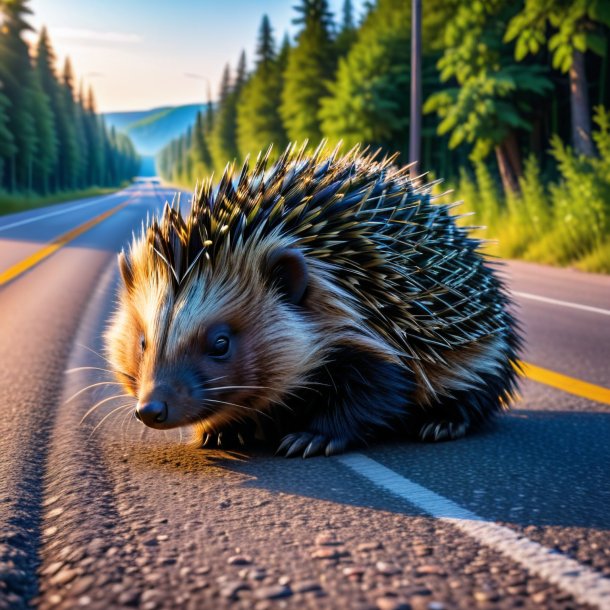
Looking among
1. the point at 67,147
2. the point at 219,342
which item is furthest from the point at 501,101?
the point at 67,147

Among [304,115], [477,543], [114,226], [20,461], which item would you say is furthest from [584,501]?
[304,115]

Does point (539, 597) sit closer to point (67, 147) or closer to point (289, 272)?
point (289, 272)

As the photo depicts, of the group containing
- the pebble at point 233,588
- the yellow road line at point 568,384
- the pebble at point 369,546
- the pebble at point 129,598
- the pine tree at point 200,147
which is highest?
the pine tree at point 200,147

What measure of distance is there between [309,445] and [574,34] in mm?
20433

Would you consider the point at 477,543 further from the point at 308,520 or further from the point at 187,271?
the point at 187,271

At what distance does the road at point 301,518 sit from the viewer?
2.31 meters

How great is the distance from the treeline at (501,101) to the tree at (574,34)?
4 centimetres

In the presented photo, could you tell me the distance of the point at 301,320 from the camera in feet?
12.7

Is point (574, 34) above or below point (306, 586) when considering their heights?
above

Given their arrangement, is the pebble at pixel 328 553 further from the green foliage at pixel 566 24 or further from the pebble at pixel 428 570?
the green foliage at pixel 566 24

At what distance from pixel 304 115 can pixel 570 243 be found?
1439 inches

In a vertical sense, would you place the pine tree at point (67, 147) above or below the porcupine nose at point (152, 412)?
above

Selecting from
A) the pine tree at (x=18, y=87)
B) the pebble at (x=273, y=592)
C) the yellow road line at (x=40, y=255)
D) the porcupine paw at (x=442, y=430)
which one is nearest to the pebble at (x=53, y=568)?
the pebble at (x=273, y=592)

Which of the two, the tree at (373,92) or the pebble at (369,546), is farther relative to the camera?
the tree at (373,92)
